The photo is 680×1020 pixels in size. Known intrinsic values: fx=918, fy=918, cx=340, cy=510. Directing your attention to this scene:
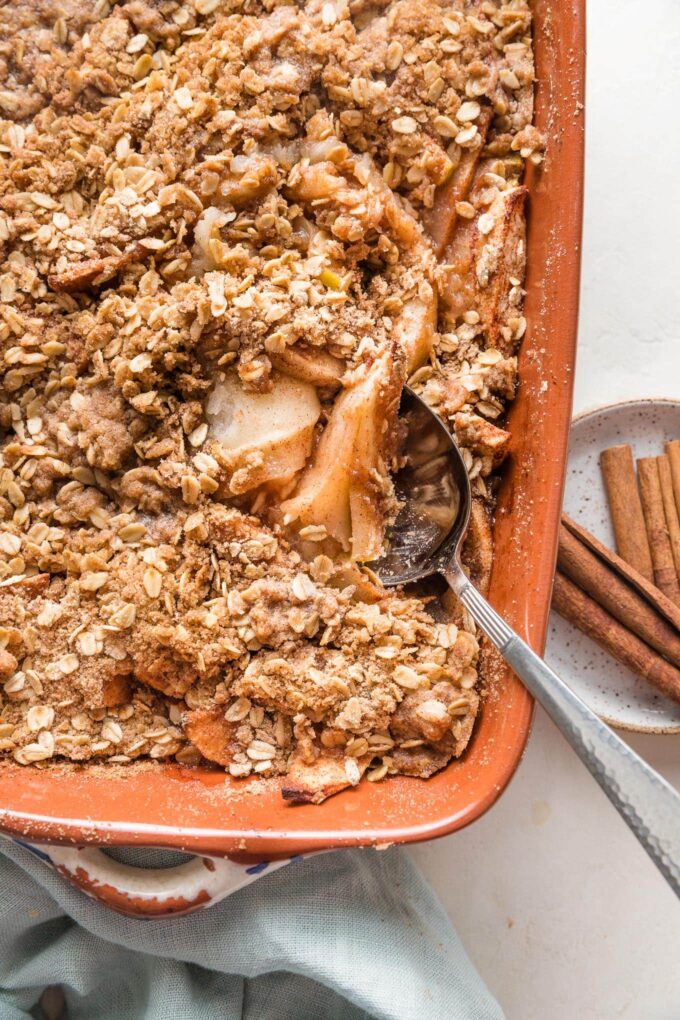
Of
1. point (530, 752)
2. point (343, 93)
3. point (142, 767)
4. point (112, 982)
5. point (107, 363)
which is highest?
→ point (343, 93)

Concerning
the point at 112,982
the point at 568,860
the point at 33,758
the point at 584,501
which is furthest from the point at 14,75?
the point at 568,860

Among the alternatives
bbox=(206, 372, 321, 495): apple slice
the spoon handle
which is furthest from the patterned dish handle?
bbox=(206, 372, 321, 495): apple slice

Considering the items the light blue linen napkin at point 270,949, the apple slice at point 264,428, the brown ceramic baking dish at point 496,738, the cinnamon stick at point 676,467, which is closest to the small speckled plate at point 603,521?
the cinnamon stick at point 676,467

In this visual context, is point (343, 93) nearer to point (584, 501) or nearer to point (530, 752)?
point (584, 501)

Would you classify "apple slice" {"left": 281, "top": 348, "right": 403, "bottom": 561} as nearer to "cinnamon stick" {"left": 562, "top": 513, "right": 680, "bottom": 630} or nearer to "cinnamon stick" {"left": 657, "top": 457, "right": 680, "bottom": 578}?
"cinnamon stick" {"left": 562, "top": 513, "right": 680, "bottom": 630}

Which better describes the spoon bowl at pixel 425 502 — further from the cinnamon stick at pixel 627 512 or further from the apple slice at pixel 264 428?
the cinnamon stick at pixel 627 512

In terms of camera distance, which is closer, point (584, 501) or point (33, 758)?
point (33, 758)
